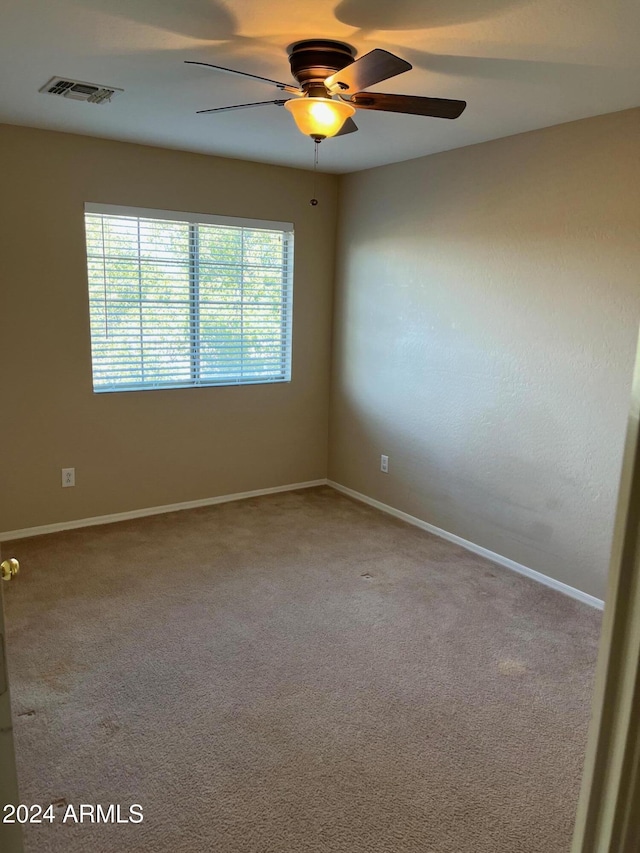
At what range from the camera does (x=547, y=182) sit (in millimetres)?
3211

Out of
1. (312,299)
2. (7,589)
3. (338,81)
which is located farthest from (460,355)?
(7,589)

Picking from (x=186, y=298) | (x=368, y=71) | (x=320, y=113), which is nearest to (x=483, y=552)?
(x=186, y=298)

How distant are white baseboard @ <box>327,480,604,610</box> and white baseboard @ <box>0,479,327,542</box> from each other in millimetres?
444

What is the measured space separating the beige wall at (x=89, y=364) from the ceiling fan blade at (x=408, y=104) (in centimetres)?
212

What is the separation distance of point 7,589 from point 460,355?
9.40 ft

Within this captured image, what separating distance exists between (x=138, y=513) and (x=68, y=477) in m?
0.55

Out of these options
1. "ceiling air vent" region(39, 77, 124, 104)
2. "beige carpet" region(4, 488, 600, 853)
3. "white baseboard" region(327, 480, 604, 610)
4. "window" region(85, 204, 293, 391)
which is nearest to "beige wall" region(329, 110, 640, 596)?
"white baseboard" region(327, 480, 604, 610)

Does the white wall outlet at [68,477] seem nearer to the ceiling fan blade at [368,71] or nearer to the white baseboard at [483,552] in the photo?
the white baseboard at [483,552]

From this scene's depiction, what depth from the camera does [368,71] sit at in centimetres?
196

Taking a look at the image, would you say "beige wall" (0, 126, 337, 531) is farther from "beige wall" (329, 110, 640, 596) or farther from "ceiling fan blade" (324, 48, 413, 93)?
"ceiling fan blade" (324, 48, 413, 93)

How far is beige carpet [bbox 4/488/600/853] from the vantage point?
6.10 feet

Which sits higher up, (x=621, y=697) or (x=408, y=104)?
(x=408, y=104)

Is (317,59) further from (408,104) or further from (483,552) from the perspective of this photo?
(483,552)

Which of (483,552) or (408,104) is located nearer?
(408,104)
